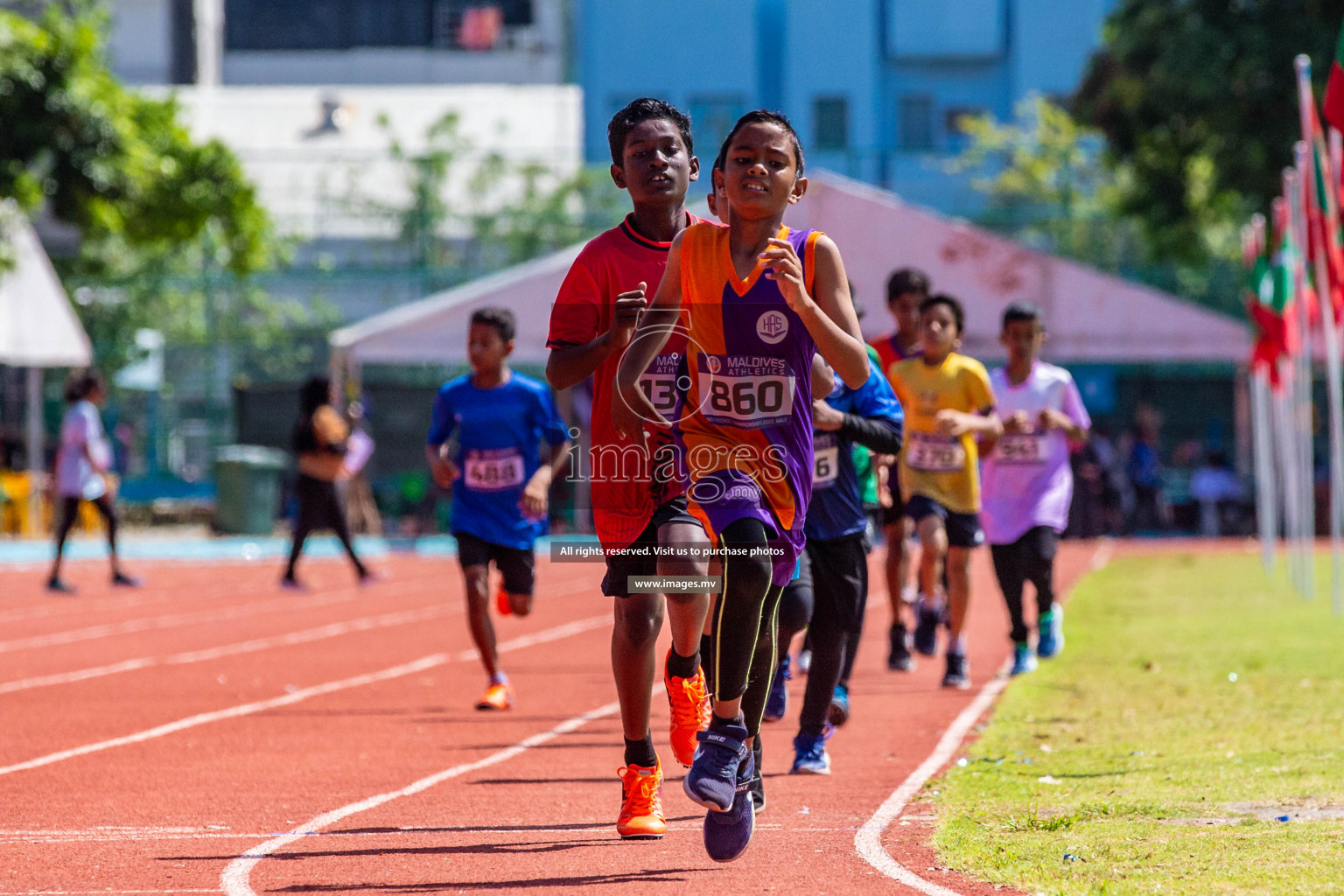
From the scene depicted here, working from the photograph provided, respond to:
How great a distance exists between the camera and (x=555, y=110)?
158 ft

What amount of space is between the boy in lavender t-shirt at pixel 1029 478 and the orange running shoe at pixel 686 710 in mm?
5428

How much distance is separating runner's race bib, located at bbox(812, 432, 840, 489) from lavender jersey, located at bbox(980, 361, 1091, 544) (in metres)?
3.30

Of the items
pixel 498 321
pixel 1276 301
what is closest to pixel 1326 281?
pixel 1276 301

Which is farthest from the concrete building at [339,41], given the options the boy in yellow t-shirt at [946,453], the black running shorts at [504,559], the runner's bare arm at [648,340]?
the runner's bare arm at [648,340]

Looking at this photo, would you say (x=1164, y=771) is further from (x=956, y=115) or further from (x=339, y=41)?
(x=339, y=41)

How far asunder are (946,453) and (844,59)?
43.5 metres

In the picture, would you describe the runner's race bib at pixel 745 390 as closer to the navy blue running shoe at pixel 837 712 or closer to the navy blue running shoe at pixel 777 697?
the navy blue running shoe at pixel 777 697

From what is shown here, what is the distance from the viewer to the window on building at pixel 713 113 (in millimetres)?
46541

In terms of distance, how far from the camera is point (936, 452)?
35.3 ft

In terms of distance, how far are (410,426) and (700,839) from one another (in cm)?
2650

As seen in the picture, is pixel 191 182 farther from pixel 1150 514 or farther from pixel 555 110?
pixel 555 110

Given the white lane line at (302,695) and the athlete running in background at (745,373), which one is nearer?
the athlete running in background at (745,373)

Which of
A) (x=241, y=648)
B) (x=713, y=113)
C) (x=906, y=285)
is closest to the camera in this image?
(x=906, y=285)

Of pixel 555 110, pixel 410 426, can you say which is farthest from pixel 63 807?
pixel 555 110
